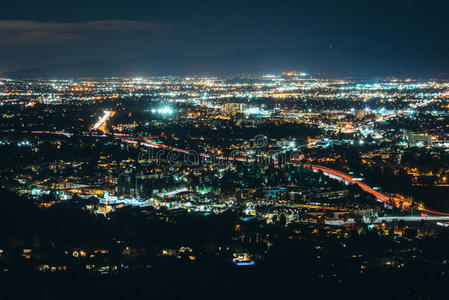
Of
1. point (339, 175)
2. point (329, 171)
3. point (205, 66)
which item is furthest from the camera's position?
point (205, 66)

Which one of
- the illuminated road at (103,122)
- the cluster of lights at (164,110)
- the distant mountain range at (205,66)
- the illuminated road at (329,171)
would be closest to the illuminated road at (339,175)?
the illuminated road at (329,171)

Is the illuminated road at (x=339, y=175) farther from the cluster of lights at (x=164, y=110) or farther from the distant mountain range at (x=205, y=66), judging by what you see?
the distant mountain range at (x=205, y=66)

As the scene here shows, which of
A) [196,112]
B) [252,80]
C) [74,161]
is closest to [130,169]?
[74,161]

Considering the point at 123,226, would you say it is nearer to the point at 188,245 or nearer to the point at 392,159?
the point at 188,245

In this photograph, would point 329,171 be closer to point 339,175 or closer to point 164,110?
point 339,175

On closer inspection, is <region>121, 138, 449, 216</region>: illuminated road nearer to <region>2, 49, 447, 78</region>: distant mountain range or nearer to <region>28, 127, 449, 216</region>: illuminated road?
<region>28, 127, 449, 216</region>: illuminated road

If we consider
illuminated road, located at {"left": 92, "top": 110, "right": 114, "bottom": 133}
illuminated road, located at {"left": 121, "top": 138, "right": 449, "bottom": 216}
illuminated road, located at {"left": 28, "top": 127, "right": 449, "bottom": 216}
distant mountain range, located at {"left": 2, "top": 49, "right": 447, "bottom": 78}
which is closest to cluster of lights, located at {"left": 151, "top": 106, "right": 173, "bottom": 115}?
illuminated road, located at {"left": 92, "top": 110, "right": 114, "bottom": 133}

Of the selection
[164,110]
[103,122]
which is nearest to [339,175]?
[103,122]

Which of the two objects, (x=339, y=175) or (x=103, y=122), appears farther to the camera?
(x=103, y=122)

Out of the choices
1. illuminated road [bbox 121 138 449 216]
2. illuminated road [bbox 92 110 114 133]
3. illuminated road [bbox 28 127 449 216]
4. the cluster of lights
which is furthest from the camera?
the cluster of lights
